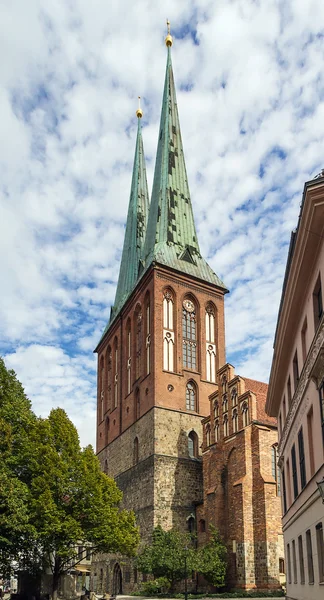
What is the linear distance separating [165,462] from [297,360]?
83.0 feet

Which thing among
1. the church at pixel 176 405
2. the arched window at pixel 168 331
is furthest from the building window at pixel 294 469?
the arched window at pixel 168 331

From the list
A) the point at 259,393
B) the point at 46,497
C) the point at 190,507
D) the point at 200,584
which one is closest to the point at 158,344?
the point at 259,393

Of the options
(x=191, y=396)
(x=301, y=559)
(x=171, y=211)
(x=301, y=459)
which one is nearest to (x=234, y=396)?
(x=191, y=396)

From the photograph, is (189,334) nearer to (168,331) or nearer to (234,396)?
(168,331)

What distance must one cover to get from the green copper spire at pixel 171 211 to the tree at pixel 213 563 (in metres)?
21.8

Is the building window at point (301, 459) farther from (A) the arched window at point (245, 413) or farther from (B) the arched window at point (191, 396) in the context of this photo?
(B) the arched window at point (191, 396)

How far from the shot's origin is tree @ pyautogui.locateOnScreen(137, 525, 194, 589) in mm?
36000

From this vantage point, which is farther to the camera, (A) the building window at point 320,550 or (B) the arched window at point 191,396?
(B) the arched window at point 191,396

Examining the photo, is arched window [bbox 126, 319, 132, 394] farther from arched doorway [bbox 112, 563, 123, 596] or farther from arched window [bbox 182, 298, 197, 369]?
arched doorway [bbox 112, 563, 123, 596]

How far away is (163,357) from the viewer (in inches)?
1832

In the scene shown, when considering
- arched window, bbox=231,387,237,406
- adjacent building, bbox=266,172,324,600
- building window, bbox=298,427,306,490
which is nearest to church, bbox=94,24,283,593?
arched window, bbox=231,387,237,406

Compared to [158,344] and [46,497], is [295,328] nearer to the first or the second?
[46,497]

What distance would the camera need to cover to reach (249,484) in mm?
35625

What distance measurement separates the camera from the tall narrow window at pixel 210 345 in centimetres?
4867
